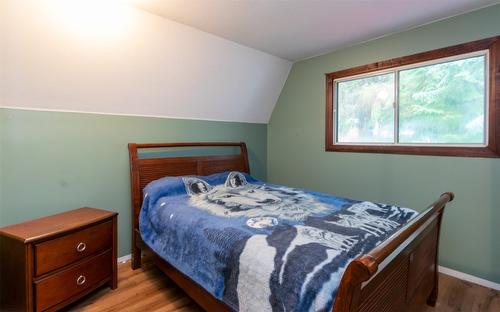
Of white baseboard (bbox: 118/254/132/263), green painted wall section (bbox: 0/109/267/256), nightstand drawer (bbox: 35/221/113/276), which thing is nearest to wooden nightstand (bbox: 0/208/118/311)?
nightstand drawer (bbox: 35/221/113/276)

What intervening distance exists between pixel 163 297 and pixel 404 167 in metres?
2.65

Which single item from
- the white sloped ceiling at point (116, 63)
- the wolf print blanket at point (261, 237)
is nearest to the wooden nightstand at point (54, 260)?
the wolf print blanket at point (261, 237)

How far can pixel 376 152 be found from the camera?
118 inches

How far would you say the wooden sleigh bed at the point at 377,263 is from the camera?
3.21 ft

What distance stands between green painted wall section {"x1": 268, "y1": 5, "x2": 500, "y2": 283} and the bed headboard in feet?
2.67

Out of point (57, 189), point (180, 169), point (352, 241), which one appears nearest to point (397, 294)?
point (352, 241)

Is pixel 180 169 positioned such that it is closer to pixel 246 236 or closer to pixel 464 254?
pixel 246 236

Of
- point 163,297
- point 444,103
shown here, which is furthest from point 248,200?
point 444,103

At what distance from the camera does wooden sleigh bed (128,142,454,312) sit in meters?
0.98

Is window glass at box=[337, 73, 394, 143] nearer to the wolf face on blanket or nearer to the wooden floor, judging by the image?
the wolf face on blanket

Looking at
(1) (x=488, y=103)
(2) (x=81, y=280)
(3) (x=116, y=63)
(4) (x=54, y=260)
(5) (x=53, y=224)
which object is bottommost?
(2) (x=81, y=280)

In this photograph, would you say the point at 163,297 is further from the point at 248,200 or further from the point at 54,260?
the point at 248,200

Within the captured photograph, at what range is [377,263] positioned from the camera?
0.94 m

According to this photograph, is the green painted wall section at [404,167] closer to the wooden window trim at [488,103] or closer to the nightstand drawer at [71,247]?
the wooden window trim at [488,103]
